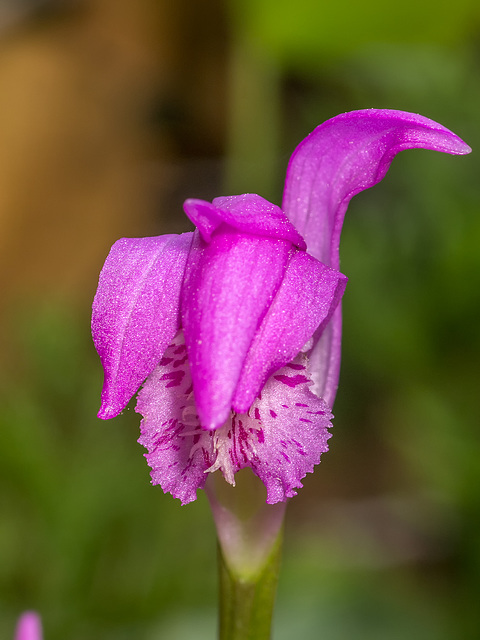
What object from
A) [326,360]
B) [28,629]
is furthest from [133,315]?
[28,629]

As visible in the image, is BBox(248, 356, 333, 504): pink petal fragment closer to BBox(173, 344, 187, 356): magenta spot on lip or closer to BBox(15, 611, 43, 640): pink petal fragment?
BBox(173, 344, 187, 356): magenta spot on lip

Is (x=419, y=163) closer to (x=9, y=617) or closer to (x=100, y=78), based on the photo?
(x=9, y=617)

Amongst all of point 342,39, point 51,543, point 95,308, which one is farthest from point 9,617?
point 342,39

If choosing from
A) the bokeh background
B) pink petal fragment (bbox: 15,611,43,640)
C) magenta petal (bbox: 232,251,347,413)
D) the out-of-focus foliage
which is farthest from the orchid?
the out-of-focus foliage

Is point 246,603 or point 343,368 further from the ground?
point 246,603

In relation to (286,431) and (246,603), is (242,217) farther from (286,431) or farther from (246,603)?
(246,603)

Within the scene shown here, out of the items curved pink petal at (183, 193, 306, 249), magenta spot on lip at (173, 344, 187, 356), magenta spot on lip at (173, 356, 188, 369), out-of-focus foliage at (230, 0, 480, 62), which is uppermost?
out-of-focus foliage at (230, 0, 480, 62)

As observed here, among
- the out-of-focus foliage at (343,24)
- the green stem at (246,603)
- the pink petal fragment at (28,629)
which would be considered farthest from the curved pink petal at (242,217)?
the out-of-focus foliage at (343,24)
